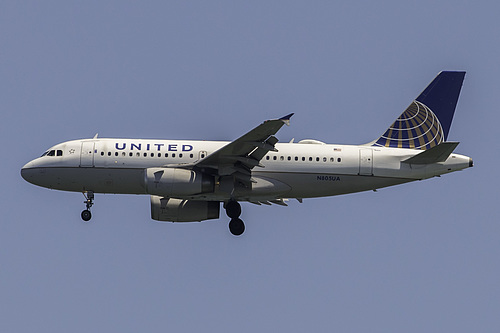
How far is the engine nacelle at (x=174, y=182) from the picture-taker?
123ft

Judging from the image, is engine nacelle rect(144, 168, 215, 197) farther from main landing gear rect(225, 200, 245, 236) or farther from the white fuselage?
main landing gear rect(225, 200, 245, 236)

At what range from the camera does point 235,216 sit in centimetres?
3956

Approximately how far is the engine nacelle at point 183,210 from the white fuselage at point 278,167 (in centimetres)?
140

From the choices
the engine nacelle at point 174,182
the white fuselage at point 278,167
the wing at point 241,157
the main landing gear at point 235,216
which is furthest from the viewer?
the main landing gear at point 235,216

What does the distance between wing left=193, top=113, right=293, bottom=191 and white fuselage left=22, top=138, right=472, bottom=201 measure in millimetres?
586

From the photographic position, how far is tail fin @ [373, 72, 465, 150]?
4131cm

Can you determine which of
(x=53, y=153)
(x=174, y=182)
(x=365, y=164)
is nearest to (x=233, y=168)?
(x=174, y=182)

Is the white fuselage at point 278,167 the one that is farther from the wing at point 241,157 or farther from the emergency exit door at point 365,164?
the wing at point 241,157

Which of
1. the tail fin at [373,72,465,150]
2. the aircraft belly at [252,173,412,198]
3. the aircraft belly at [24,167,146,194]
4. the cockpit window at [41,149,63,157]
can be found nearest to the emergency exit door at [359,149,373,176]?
the aircraft belly at [252,173,412,198]

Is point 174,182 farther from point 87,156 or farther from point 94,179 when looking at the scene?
point 87,156

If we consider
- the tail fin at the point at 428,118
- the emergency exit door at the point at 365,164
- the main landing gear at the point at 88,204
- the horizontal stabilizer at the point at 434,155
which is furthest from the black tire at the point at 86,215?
the horizontal stabilizer at the point at 434,155

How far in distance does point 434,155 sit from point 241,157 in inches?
315

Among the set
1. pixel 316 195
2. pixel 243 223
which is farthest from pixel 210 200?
pixel 316 195

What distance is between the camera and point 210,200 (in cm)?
4044
